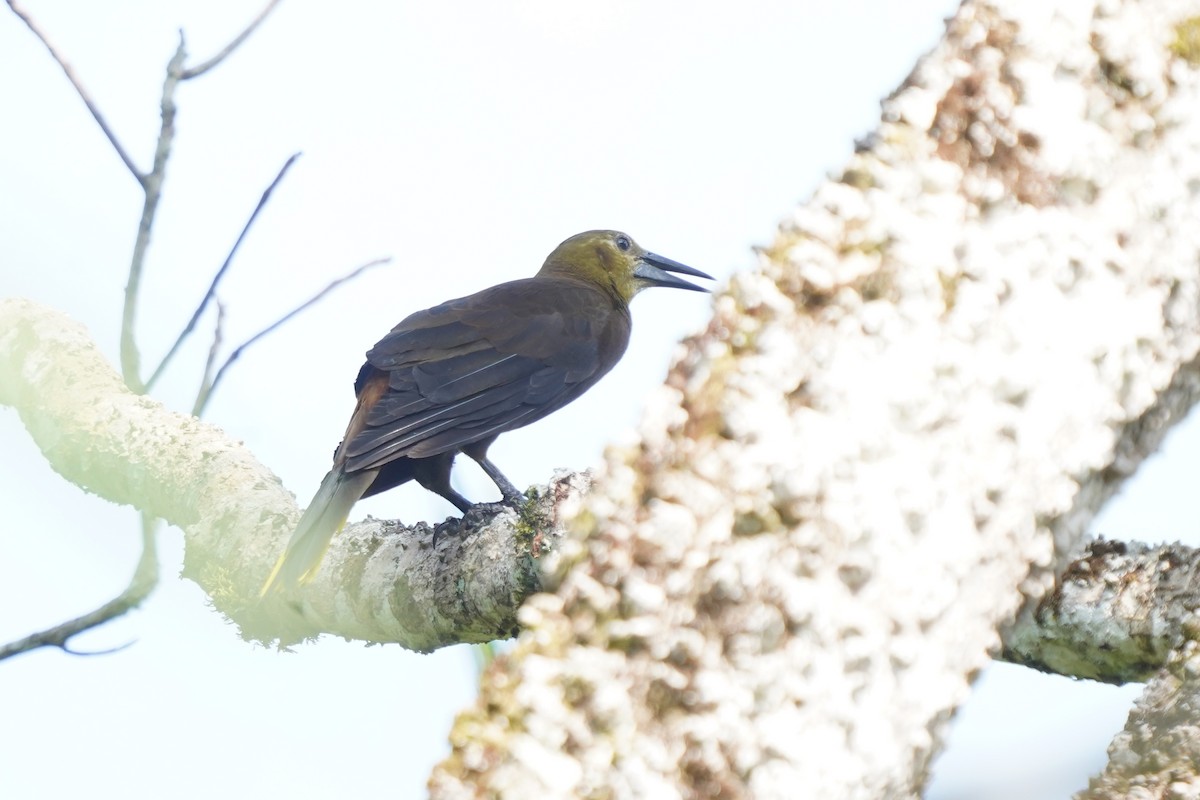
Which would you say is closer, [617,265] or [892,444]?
[892,444]

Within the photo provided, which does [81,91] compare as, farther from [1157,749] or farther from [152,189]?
[1157,749]

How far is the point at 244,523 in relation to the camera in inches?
120

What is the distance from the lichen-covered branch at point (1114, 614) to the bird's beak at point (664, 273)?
3.26 meters

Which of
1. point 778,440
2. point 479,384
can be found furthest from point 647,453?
point 479,384

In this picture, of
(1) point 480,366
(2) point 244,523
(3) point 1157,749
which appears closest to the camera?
(3) point 1157,749

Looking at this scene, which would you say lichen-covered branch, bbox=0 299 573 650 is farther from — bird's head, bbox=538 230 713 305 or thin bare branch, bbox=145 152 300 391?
bird's head, bbox=538 230 713 305

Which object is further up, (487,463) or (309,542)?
(487,463)

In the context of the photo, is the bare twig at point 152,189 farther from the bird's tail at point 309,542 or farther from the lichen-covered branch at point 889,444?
the lichen-covered branch at point 889,444

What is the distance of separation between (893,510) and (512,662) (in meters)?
0.23

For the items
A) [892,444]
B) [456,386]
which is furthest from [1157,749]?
[456,386]

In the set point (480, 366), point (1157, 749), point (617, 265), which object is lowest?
point (1157, 749)

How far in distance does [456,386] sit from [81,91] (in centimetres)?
124

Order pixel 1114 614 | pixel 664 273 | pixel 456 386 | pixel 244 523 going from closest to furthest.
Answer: pixel 1114 614 → pixel 244 523 → pixel 456 386 → pixel 664 273

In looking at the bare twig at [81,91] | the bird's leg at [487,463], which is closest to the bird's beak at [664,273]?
the bird's leg at [487,463]
